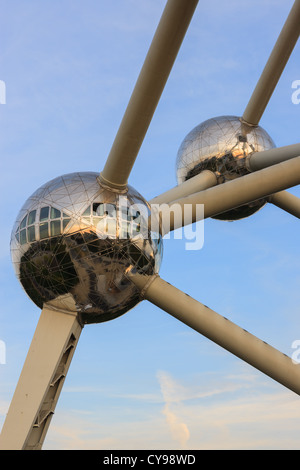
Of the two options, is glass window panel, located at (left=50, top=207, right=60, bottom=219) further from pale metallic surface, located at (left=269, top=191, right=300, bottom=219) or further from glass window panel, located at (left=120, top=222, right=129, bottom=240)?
pale metallic surface, located at (left=269, top=191, right=300, bottom=219)

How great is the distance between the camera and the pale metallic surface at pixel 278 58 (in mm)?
11195

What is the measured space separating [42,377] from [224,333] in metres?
2.73

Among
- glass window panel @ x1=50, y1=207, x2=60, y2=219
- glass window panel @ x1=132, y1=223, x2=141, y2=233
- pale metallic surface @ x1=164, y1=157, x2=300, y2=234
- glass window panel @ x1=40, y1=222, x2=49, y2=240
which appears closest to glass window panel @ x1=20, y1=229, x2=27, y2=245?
glass window panel @ x1=40, y1=222, x2=49, y2=240

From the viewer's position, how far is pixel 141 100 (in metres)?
7.11

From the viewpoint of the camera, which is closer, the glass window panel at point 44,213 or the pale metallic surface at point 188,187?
the glass window panel at point 44,213

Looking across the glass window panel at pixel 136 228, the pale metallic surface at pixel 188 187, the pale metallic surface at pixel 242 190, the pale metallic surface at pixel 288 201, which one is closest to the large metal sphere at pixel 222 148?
the pale metallic surface at pixel 188 187

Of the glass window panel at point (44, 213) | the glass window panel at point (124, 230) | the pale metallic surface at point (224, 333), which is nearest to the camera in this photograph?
the glass window panel at point (124, 230)

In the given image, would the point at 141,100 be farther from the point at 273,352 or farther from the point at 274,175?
the point at 273,352

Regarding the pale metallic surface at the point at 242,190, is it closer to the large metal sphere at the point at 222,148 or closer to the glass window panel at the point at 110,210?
the glass window panel at the point at 110,210

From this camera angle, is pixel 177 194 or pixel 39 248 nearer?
pixel 39 248

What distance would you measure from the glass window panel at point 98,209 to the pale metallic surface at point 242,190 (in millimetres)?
1183

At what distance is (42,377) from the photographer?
25.4 feet
